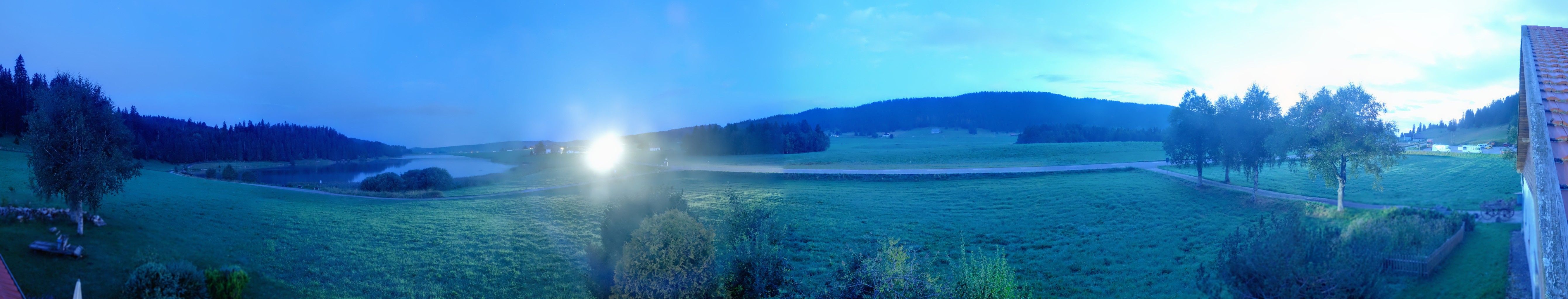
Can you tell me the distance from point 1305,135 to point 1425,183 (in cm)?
1245

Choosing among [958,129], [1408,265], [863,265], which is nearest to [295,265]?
[863,265]

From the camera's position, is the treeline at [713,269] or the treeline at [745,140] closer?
the treeline at [713,269]

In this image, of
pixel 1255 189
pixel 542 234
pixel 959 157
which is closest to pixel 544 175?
pixel 542 234

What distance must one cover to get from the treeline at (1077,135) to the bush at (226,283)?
96.7 metres

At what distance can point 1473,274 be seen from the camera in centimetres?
1181

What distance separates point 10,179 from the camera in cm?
2147

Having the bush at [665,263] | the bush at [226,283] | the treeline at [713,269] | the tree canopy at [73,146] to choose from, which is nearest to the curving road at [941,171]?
the tree canopy at [73,146]

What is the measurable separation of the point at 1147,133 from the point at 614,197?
110 metres

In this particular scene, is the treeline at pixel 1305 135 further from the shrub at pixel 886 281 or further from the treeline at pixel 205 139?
the treeline at pixel 205 139

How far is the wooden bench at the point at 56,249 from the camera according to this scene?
514 inches

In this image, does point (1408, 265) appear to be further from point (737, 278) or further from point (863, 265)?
point (737, 278)

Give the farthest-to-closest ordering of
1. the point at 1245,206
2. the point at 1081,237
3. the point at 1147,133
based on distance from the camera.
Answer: the point at 1147,133, the point at 1245,206, the point at 1081,237

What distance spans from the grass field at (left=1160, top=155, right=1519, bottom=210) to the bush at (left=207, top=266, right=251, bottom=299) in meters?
32.1

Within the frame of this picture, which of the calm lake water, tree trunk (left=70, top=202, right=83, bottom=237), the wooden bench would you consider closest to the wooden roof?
the wooden bench
